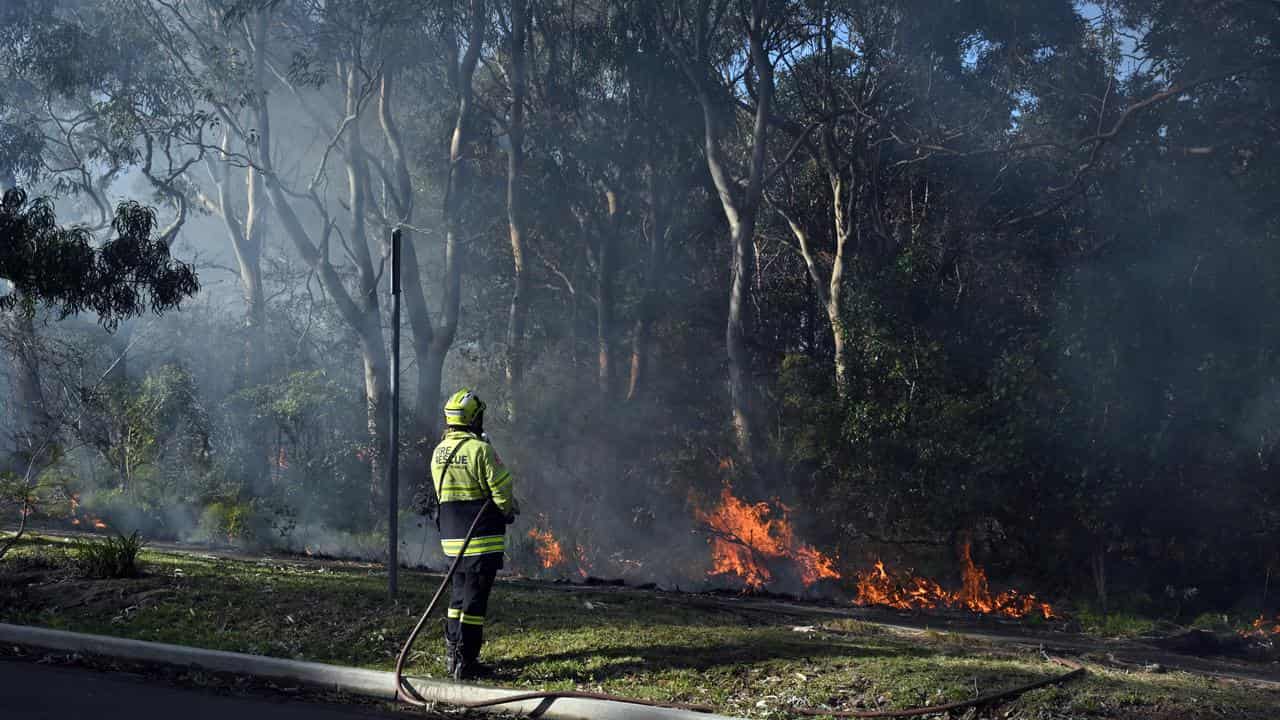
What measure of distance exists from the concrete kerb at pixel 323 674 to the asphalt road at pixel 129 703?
34cm

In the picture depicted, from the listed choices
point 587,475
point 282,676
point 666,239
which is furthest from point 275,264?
point 282,676

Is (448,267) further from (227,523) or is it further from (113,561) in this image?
(113,561)

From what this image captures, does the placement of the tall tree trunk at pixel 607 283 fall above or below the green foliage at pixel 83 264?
above

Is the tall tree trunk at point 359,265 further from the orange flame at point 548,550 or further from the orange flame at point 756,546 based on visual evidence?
the orange flame at point 756,546

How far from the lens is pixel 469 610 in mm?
7812

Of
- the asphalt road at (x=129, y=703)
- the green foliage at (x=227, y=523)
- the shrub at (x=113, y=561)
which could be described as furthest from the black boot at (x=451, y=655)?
the green foliage at (x=227, y=523)

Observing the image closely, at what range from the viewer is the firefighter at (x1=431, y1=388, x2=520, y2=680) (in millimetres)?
7855

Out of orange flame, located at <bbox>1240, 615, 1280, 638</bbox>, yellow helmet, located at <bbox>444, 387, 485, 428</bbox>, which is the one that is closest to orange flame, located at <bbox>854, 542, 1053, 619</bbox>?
orange flame, located at <bbox>1240, 615, 1280, 638</bbox>

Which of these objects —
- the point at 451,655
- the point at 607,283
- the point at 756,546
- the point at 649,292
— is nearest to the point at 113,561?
the point at 451,655

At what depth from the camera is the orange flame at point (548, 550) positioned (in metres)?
23.3

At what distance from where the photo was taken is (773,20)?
25.1 meters

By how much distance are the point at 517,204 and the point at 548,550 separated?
28.8ft

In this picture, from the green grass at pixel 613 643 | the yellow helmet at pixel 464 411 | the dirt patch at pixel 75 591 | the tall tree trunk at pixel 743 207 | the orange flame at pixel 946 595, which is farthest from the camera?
the tall tree trunk at pixel 743 207

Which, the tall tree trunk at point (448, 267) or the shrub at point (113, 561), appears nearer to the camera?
the shrub at point (113, 561)
